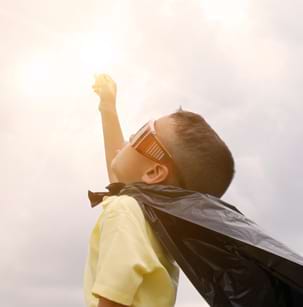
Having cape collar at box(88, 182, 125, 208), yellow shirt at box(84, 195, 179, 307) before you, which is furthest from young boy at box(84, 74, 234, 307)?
cape collar at box(88, 182, 125, 208)

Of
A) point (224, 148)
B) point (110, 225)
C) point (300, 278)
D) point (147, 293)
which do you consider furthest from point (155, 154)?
point (300, 278)

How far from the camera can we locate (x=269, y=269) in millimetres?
2920

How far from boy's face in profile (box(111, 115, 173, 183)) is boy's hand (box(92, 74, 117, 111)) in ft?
3.51

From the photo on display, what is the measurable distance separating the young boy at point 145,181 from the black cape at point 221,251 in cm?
12

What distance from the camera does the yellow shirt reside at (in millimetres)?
2924

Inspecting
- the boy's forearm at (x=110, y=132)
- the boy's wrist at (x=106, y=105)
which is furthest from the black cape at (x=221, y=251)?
the boy's wrist at (x=106, y=105)

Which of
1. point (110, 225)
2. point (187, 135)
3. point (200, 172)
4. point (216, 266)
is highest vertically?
point (187, 135)

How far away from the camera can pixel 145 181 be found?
3771mm

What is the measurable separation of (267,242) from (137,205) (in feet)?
2.67

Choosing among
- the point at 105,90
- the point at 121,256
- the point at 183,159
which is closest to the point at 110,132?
the point at 105,90

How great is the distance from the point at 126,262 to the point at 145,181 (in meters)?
0.93

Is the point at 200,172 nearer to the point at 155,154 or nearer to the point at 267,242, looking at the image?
the point at 155,154

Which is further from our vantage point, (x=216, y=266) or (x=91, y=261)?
(x=91, y=261)

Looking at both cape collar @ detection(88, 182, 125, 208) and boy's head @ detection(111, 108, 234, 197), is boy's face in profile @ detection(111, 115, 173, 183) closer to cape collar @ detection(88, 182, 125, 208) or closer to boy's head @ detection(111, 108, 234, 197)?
boy's head @ detection(111, 108, 234, 197)
